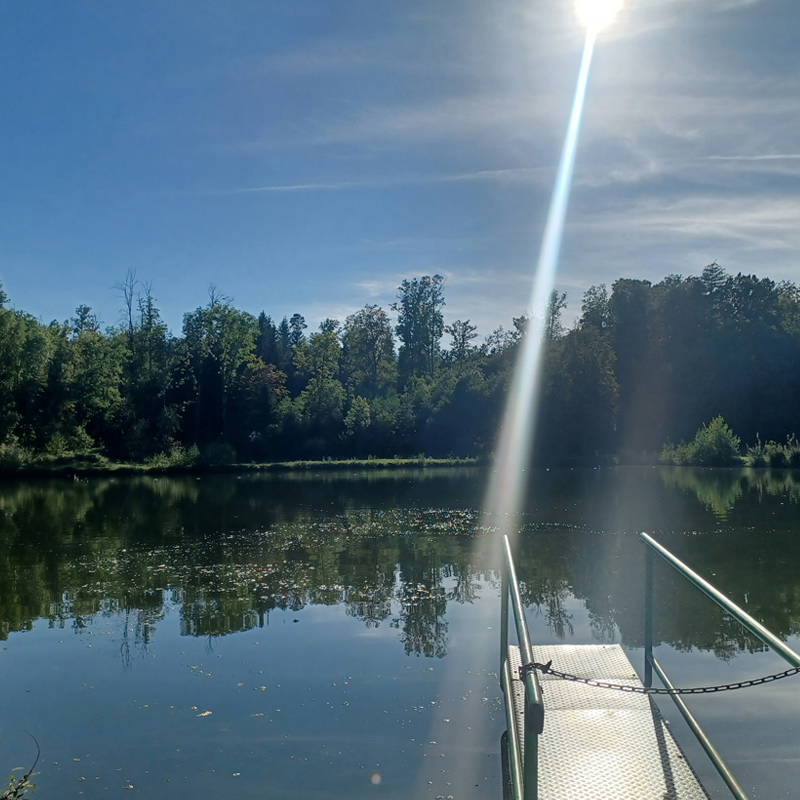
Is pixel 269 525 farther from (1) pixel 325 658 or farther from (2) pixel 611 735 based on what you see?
(2) pixel 611 735

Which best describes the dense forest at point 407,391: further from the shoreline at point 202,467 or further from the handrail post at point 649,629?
the handrail post at point 649,629

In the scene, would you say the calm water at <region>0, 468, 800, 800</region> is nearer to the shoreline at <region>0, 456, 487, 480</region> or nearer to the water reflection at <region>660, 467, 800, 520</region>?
the water reflection at <region>660, 467, 800, 520</region>

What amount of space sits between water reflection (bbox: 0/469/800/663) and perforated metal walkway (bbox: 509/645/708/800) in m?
2.77

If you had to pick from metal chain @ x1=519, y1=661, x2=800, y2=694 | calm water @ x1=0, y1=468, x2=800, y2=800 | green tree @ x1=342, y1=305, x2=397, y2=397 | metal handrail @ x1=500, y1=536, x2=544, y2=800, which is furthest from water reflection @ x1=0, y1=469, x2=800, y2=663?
green tree @ x1=342, y1=305, x2=397, y2=397

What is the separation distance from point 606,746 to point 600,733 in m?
0.22

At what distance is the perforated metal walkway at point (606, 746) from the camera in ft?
15.8

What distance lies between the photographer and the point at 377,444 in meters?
55.2

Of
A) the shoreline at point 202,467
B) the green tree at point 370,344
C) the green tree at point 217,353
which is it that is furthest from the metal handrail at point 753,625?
the green tree at point 370,344

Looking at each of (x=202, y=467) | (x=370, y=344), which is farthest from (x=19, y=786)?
(x=370, y=344)

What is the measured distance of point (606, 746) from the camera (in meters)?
5.45

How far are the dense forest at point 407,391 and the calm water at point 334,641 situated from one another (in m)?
31.4

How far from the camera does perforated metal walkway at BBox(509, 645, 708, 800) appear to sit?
483cm

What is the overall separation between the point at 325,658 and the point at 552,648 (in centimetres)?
281

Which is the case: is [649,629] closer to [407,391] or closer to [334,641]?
[334,641]
